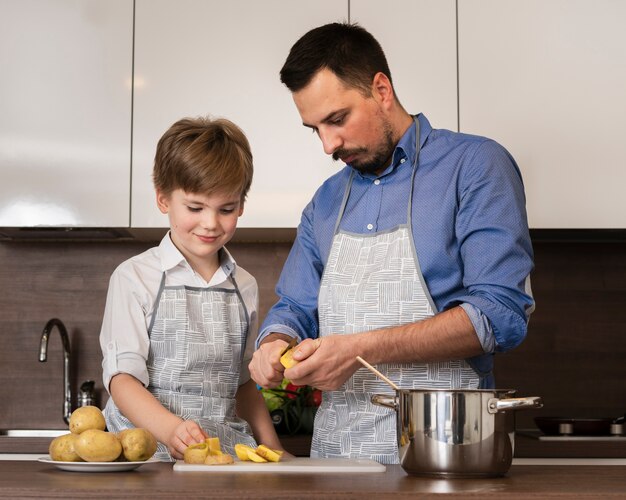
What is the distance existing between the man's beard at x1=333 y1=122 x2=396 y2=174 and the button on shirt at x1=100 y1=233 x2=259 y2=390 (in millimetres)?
365

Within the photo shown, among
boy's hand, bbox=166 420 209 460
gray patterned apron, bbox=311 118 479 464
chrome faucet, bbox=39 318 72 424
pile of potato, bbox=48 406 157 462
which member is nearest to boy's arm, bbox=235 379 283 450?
gray patterned apron, bbox=311 118 479 464

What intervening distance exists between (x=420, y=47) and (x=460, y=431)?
155 cm

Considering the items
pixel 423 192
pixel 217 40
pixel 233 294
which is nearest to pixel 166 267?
pixel 233 294

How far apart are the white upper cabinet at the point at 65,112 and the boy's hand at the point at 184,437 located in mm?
1101

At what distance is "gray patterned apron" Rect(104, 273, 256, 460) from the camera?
1.74 m

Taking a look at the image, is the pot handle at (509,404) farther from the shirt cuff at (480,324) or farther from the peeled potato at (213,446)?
the peeled potato at (213,446)

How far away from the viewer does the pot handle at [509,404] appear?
1.17 m

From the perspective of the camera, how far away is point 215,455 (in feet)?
4.28

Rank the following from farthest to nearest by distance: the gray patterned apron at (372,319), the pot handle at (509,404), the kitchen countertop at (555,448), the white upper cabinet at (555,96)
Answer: the white upper cabinet at (555,96) → the kitchen countertop at (555,448) → the gray patterned apron at (372,319) → the pot handle at (509,404)

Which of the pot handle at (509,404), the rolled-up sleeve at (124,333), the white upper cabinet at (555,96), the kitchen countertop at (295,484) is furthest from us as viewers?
the white upper cabinet at (555,96)

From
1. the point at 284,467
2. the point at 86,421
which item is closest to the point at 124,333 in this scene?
the point at 86,421

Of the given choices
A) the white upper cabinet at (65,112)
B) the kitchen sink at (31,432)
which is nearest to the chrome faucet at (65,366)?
the kitchen sink at (31,432)

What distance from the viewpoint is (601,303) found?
2.78 m

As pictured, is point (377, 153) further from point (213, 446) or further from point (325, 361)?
point (213, 446)
